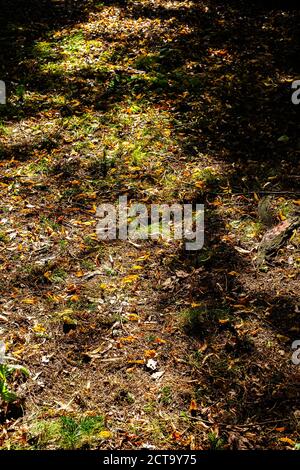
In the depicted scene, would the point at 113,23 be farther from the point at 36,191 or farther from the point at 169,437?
the point at 169,437

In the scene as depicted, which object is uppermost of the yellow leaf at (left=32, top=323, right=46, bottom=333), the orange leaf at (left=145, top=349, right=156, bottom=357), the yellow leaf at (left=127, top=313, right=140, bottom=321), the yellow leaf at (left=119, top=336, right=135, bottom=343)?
the yellow leaf at (left=127, top=313, right=140, bottom=321)

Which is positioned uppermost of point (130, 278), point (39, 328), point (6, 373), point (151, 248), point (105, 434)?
point (151, 248)

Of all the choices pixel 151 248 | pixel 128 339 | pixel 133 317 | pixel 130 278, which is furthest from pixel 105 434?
pixel 151 248

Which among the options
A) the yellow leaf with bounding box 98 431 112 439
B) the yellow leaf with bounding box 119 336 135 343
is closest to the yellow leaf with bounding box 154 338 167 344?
the yellow leaf with bounding box 119 336 135 343

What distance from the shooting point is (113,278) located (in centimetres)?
438

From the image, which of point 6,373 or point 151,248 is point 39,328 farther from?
point 151,248

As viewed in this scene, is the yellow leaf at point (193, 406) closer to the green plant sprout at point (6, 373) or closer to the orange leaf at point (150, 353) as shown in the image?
the orange leaf at point (150, 353)

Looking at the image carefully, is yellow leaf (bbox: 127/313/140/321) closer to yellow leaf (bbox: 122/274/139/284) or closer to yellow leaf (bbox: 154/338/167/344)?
yellow leaf (bbox: 154/338/167/344)

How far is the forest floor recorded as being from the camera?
3242mm

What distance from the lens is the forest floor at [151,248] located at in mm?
3242

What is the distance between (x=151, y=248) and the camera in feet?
15.5

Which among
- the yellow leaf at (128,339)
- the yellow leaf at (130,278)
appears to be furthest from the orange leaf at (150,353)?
the yellow leaf at (130,278)

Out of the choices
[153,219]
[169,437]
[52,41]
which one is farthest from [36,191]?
[52,41]

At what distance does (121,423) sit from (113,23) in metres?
9.21
